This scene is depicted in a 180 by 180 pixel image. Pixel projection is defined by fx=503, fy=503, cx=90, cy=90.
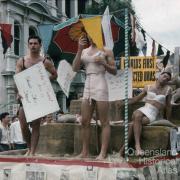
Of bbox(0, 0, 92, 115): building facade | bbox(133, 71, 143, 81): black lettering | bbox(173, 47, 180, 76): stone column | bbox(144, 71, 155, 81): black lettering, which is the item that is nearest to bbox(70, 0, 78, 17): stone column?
bbox(0, 0, 92, 115): building facade

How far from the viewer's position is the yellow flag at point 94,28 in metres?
6.59

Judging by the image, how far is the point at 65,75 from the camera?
7.53 meters

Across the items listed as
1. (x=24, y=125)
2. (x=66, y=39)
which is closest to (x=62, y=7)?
(x=66, y=39)

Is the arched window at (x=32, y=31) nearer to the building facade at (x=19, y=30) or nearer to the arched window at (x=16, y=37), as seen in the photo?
the building facade at (x=19, y=30)

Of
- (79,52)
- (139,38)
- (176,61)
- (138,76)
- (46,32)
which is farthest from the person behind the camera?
(138,76)

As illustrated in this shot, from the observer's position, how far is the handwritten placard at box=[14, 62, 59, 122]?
6992mm

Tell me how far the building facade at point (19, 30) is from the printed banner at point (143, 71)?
368 inches

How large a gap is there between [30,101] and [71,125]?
3.89ft

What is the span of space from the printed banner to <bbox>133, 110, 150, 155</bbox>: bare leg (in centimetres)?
645

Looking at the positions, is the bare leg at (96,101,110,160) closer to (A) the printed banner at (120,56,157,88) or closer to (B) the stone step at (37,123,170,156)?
(B) the stone step at (37,123,170,156)

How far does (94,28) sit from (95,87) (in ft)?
2.78

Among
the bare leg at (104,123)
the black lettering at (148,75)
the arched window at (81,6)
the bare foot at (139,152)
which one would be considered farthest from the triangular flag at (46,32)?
the arched window at (81,6)

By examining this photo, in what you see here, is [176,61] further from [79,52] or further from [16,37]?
[16,37]

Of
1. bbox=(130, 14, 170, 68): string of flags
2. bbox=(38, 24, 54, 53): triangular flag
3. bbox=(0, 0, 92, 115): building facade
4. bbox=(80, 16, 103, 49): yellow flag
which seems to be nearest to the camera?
bbox=(80, 16, 103, 49): yellow flag
